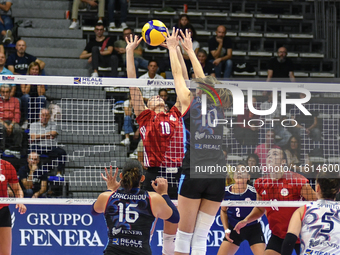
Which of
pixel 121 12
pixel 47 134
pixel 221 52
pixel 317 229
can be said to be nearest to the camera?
pixel 317 229

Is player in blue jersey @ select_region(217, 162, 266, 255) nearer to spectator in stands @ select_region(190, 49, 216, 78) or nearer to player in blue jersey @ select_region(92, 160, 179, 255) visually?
player in blue jersey @ select_region(92, 160, 179, 255)

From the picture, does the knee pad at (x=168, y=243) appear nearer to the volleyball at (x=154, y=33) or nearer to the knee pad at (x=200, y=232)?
the knee pad at (x=200, y=232)

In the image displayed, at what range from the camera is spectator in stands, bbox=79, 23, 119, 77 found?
1191cm

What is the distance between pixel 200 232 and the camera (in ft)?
18.6

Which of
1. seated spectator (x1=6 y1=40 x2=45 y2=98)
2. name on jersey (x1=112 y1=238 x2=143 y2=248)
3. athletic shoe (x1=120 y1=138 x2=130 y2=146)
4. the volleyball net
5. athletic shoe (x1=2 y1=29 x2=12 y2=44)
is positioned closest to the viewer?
name on jersey (x1=112 y1=238 x2=143 y2=248)

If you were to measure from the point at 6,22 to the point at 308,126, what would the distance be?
7927 millimetres

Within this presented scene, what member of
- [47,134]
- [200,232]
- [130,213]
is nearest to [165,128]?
[200,232]

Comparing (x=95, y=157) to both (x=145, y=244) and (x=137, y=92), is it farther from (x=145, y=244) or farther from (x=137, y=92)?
(x=145, y=244)

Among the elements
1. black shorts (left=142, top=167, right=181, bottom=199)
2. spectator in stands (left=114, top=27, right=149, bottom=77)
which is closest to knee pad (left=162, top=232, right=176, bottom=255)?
black shorts (left=142, top=167, right=181, bottom=199)

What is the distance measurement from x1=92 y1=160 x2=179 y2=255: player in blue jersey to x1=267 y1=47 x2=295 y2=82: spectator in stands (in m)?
7.97

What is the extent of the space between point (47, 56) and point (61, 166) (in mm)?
4311

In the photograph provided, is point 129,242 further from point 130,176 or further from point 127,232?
point 130,176

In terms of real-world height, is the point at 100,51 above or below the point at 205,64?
above

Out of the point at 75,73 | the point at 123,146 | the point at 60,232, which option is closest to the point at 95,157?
the point at 123,146
